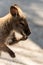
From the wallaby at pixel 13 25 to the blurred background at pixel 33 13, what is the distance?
2.32 feet

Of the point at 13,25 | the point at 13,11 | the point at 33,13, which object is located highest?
the point at 33,13

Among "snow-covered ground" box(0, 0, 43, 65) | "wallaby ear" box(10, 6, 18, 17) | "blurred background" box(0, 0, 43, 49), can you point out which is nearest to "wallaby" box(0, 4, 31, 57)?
"wallaby ear" box(10, 6, 18, 17)

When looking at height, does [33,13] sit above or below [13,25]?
above

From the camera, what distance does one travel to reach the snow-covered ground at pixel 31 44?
3.71 metres

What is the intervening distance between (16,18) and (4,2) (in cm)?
211

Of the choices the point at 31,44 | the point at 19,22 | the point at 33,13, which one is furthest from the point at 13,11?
Answer: the point at 33,13

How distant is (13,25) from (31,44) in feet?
2.43

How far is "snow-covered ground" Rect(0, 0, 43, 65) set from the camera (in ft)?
12.2

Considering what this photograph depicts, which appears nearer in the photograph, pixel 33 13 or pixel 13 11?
pixel 13 11

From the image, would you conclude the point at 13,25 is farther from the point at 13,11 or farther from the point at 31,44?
the point at 31,44

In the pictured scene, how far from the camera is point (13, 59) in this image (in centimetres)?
375

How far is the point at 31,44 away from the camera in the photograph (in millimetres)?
4117

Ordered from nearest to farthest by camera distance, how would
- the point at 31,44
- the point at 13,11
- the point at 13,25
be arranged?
1. the point at 13,11
2. the point at 13,25
3. the point at 31,44

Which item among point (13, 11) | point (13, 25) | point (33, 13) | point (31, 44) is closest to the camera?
point (13, 11)
